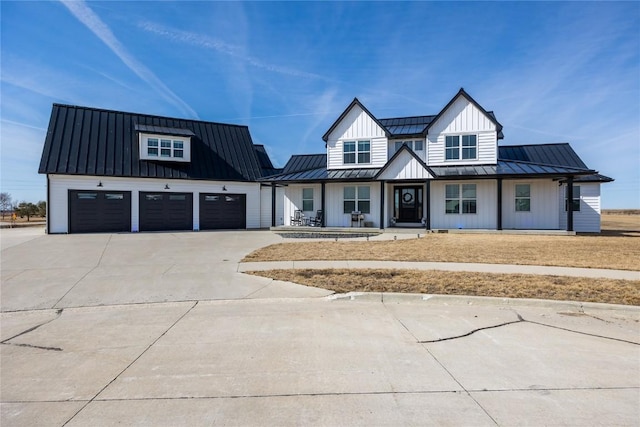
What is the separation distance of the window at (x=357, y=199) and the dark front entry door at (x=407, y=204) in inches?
73.7

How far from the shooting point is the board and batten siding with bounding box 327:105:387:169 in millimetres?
23016

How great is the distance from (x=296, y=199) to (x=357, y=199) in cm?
411

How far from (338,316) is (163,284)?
4.79 m

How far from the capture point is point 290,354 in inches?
192

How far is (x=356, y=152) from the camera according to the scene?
77.0ft

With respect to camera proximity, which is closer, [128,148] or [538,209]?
[538,209]

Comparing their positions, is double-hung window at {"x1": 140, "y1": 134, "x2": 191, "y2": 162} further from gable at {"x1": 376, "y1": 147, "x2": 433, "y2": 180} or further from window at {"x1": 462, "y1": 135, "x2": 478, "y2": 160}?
window at {"x1": 462, "y1": 135, "x2": 478, "y2": 160}

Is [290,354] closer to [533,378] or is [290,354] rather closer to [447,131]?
[533,378]

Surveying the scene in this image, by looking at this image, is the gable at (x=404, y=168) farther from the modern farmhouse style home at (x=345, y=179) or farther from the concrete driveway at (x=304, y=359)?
the concrete driveway at (x=304, y=359)

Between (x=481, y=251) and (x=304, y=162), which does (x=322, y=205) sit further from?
(x=481, y=251)

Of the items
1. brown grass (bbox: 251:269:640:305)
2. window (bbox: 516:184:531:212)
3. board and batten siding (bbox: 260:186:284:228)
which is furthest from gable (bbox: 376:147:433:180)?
brown grass (bbox: 251:269:640:305)

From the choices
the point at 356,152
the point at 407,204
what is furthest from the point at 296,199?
the point at 407,204

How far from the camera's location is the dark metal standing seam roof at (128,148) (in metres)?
22.9

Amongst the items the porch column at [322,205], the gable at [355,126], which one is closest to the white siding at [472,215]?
the gable at [355,126]
